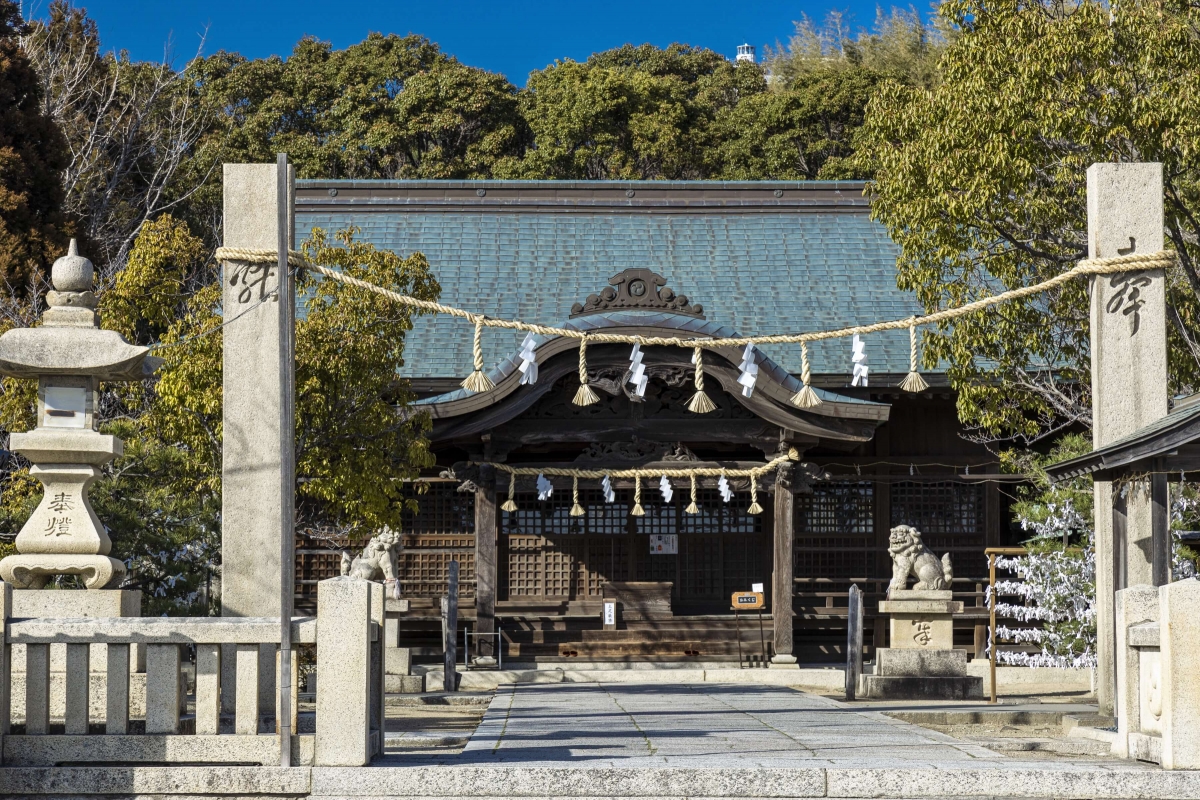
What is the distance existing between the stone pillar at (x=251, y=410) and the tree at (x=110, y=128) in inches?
663

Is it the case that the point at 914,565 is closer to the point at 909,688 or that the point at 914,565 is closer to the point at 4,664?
the point at 909,688

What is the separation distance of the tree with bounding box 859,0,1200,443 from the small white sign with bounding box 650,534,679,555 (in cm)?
578

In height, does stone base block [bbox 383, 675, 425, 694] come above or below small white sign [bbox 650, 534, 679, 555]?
below

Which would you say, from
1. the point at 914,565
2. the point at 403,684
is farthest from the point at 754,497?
the point at 403,684

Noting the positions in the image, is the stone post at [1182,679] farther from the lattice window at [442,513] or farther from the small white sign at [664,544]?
the lattice window at [442,513]

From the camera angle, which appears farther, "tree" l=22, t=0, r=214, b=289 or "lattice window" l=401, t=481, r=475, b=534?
"tree" l=22, t=0, r=214, b=289

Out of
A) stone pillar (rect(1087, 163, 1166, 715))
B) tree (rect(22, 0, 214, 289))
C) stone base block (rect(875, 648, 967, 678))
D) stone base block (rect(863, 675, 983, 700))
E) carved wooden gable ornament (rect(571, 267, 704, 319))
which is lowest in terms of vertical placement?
stone base block (rect(863, 675, 983, 700))

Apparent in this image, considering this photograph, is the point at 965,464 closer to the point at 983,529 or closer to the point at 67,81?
the point at 983,529

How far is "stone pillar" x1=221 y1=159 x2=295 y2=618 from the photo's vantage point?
30.1 feet

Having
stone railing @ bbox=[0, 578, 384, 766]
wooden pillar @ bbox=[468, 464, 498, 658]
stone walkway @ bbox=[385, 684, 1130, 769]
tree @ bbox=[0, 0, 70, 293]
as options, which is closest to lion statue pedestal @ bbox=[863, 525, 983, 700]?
stone walkway @ bbox=[385, 684, 1130, 769]

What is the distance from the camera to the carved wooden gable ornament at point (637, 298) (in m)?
17.6

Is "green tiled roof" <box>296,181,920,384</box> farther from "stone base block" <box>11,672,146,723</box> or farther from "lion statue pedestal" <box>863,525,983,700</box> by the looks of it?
"stone base block" <box>11,672,146,723</box>

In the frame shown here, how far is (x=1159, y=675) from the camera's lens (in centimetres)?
788

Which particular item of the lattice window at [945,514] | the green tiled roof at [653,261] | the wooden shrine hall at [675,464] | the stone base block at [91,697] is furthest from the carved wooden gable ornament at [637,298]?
the stone base block at [91,697]
